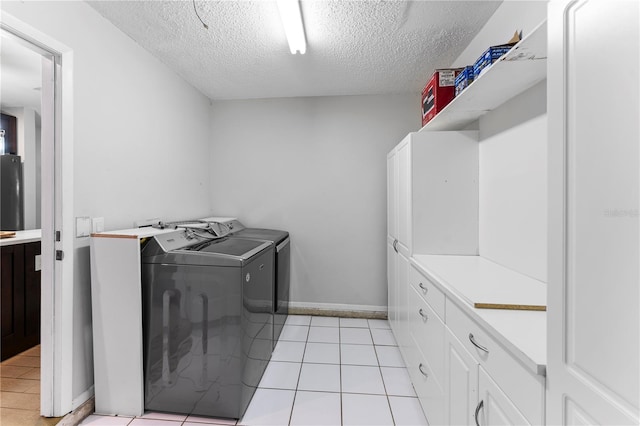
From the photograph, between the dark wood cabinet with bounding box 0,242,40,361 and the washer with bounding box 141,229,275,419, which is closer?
the washer with bounding box 141,229,275,419

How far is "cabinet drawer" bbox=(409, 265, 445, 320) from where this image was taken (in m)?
1.40

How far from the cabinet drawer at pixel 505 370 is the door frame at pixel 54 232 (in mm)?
2127

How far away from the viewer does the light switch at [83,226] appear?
1.65 meters

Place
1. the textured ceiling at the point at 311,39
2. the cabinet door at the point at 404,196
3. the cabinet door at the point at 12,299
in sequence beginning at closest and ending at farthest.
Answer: the textured ceiling at the point at 311,39
the cabinet door at the point at 404,196
the cabinet door at the point at 12,299

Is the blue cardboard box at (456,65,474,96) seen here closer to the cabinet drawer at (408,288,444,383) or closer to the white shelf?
the white shelf

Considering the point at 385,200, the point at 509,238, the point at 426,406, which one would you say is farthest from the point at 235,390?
the point at 385,200

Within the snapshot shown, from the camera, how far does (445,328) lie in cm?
134

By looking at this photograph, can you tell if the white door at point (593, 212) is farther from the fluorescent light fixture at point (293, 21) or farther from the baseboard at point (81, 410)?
the baseboard at point (81, 410)

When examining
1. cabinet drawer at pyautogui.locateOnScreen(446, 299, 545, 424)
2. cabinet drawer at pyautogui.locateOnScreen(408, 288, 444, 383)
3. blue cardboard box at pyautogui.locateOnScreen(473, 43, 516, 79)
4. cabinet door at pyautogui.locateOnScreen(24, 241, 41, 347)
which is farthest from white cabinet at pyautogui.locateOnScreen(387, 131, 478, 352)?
cabinet door at pyautogui.locateOnScreen(24, 241, 41, 347)

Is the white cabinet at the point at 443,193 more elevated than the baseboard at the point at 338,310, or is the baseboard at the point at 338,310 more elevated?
the white cabinet at the point at 443,193

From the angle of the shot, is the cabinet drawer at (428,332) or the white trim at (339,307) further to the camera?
the white trim at (339,307)

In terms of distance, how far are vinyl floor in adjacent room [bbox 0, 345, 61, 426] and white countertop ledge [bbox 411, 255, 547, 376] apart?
7.59 ft

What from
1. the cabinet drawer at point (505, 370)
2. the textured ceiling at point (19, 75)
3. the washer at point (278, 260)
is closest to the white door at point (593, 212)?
the cabinet drawer at point (505, 370)

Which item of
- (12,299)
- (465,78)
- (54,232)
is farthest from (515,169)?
(12,299)
